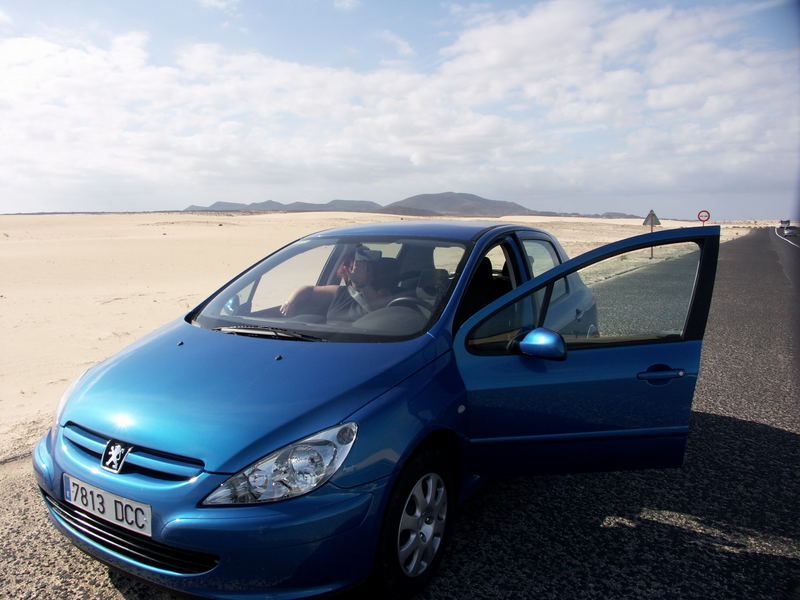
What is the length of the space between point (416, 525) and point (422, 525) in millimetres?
51

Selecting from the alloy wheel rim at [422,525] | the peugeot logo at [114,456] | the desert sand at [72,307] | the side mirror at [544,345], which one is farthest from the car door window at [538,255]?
the desert sand at [72,307]

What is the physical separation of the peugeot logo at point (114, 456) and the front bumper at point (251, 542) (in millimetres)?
42

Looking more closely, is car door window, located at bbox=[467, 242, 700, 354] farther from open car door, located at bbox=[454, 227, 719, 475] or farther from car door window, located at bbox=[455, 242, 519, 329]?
car door window, located at bbox=[455, 242, 519, 329]

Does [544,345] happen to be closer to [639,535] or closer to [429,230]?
[639,535]

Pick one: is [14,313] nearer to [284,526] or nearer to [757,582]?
[284,526]

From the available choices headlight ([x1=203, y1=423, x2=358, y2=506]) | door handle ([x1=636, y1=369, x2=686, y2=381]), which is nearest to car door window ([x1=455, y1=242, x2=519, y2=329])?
door handle ([x1=636, y1=369, x2=686, y2=381])

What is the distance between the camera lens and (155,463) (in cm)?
225

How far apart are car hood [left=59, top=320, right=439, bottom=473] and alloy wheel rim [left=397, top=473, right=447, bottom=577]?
46 cm

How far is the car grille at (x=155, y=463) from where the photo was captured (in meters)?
2.20

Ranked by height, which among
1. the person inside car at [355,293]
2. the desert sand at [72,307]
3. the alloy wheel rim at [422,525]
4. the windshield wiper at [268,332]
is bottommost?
the desert sand at [72,307]

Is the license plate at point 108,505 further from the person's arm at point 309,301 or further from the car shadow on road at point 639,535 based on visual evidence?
the person's arm at point 309,301

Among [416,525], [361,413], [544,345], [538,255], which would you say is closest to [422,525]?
[416,525]

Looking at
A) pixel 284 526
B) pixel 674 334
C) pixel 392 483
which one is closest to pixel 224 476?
pixel 284 526

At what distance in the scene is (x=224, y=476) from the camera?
7.04ft
